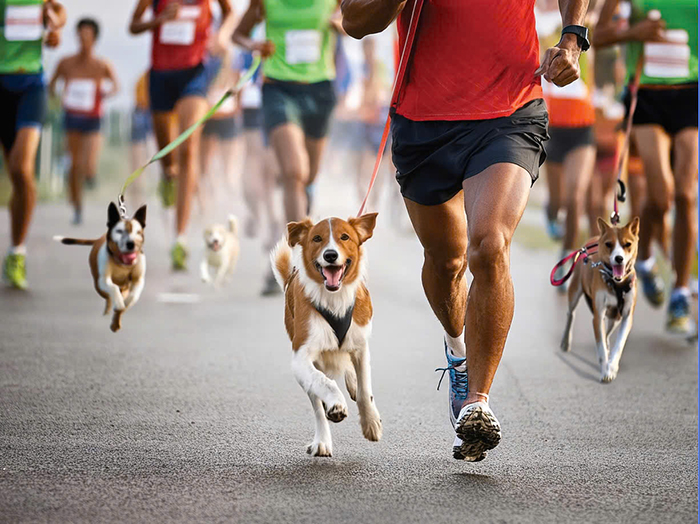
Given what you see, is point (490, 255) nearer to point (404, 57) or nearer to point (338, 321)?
point (338, 321)

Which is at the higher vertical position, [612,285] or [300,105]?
[612,285]

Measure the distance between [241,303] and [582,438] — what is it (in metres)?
4.84

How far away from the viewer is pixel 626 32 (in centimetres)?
712

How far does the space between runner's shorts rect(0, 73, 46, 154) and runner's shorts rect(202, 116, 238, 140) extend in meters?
7.82

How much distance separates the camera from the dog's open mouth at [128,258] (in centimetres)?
446

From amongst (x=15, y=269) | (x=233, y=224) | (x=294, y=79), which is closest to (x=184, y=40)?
(x=294, y=79)

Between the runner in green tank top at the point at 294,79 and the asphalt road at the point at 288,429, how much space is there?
1.16 meters

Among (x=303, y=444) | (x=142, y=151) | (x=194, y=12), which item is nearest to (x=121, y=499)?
(x=303, y=444)

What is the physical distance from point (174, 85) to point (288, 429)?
5.25 m

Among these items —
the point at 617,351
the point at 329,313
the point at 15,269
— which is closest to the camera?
the point at 329,313

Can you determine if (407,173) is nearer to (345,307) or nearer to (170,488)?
(345,307)

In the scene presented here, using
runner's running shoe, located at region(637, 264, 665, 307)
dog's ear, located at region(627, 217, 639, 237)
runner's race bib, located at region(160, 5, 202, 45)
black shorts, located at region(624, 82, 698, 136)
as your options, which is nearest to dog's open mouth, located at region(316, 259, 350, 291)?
dog's ear, located at region(627, 217, 639, 237)

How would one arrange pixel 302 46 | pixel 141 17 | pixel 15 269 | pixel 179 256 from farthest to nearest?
pixel 179 256 → pixel 302 46 → pixel 15 269 → pixel 141 17

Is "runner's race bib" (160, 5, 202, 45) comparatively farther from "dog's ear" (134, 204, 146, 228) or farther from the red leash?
"dog's ear" (134, 204, 146, 228)
